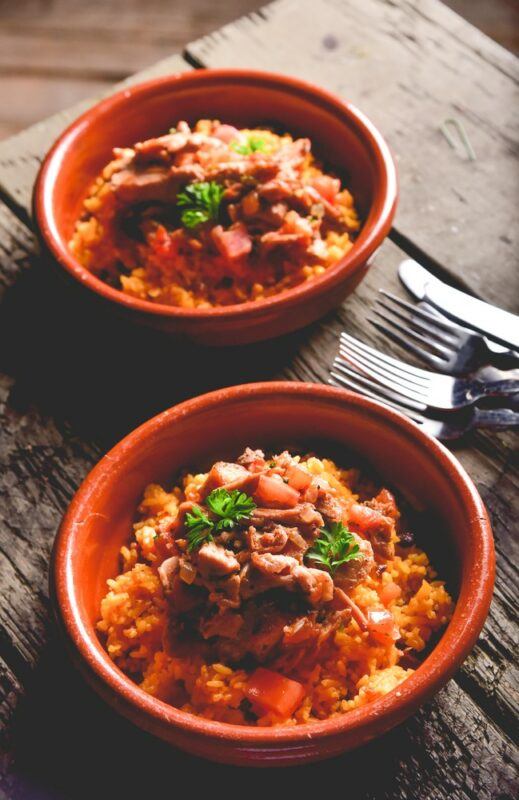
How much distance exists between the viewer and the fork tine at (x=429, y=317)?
95.8 inches

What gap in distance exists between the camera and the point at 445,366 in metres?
2.37

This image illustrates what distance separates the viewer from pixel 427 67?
314 centimetres

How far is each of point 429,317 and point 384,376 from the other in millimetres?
258

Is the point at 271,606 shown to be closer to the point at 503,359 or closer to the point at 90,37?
the point at 503,359

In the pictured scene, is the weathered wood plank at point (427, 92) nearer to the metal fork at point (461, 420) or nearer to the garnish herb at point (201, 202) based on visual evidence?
the metal fork at point (461, 420)

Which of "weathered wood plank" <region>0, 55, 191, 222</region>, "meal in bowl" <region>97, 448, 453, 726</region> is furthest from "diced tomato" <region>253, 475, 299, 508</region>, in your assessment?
"weathered wood plank" <region>0, 55, 191, 222</region>

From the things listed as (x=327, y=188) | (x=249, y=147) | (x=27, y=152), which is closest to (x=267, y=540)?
(x=327, y=188)

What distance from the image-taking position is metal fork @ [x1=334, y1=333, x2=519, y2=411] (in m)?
2.27

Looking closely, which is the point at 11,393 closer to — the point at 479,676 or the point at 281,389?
the point at 281,389

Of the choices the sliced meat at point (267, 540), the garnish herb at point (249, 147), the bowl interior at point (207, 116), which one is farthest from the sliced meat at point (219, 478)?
the garnish herb at point (249, 147)

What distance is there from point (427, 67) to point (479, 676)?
2172 mm

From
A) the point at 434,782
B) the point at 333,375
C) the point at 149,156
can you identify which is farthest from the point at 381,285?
the point at 434,782

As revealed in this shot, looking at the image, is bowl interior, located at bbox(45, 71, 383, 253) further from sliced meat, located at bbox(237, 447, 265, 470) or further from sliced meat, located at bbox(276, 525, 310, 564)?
sliced meat, located at bbox(276, 525, 310, 564)

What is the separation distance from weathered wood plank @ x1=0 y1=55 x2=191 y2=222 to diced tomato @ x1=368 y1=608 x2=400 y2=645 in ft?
5.81
